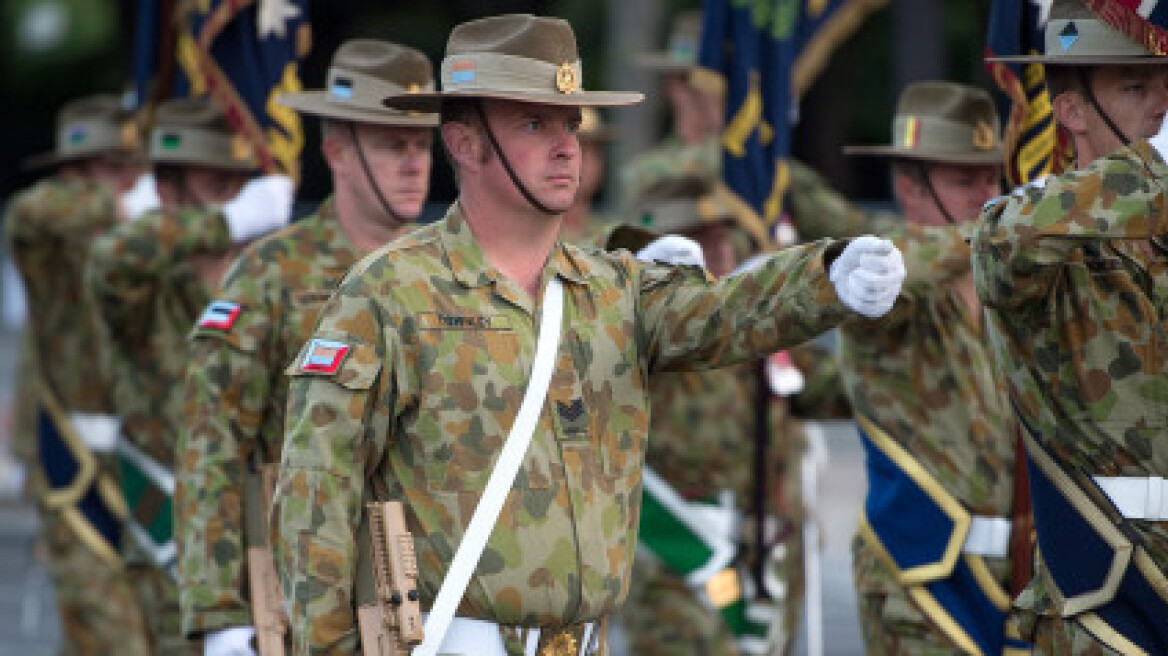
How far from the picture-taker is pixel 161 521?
10188 mm

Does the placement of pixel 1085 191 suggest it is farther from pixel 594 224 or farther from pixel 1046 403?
pixel 594 224

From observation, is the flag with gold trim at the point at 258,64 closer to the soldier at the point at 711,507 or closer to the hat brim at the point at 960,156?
the soldier at the point at 711,507

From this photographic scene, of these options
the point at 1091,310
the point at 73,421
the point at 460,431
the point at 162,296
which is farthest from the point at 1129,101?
the point at 73,421

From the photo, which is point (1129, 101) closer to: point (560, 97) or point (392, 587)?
point (560, 97)

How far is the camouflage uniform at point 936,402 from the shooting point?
8492mm

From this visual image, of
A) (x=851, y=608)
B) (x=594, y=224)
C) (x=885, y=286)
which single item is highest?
(x=885, y=286)

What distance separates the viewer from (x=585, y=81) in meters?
25.9

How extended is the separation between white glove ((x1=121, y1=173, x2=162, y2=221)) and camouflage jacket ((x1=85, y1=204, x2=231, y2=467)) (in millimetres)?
2405

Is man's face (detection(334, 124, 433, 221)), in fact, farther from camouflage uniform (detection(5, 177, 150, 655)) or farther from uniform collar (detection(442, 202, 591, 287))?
camouflage uniform (detection(5, 177, 150, 655))

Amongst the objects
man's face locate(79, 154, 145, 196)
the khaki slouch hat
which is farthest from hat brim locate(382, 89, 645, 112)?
man's face locate(79, 154, 145, 196)

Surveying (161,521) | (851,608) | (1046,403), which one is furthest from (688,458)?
(851,608)

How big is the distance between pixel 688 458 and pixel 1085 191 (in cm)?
492

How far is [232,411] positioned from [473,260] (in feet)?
5.81

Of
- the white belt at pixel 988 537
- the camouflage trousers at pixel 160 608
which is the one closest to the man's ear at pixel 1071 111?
the white belt at pixel 988 537
